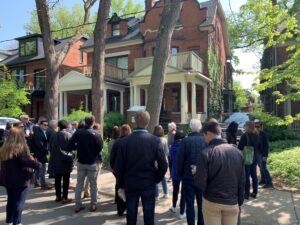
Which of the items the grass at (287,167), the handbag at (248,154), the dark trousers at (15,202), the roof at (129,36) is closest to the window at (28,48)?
the roof at (129,36)

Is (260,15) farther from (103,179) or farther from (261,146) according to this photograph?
(103,179)

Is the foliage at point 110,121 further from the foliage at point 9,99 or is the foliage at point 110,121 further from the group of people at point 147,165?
the group of people at point 147,165

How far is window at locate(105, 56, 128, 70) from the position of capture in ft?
88.8

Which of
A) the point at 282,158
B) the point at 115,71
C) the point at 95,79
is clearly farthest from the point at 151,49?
the point at 282,158

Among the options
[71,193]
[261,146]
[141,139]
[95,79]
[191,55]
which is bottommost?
[71,193]

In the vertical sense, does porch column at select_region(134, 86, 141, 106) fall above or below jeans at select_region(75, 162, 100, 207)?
above

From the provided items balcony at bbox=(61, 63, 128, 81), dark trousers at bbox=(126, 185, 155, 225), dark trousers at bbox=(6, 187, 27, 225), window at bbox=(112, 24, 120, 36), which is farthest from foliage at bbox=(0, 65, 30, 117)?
dark trousers at bbox=(126, 185, 155, 225)

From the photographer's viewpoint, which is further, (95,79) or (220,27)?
(220,27)

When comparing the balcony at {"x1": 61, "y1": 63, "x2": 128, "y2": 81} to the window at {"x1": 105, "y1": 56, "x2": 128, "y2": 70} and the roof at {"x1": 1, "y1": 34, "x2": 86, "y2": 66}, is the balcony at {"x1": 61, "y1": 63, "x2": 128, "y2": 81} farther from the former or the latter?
the roof at {"x1": 1, "y1": 34, "x2": 86, "y2": 66}

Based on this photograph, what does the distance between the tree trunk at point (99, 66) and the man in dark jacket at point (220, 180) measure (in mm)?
7737

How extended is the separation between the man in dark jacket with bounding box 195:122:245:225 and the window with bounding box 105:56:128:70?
2387 cm

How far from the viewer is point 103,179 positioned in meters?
9.50

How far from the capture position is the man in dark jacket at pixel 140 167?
14.2 feet

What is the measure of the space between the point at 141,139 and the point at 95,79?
7171 millimetres
